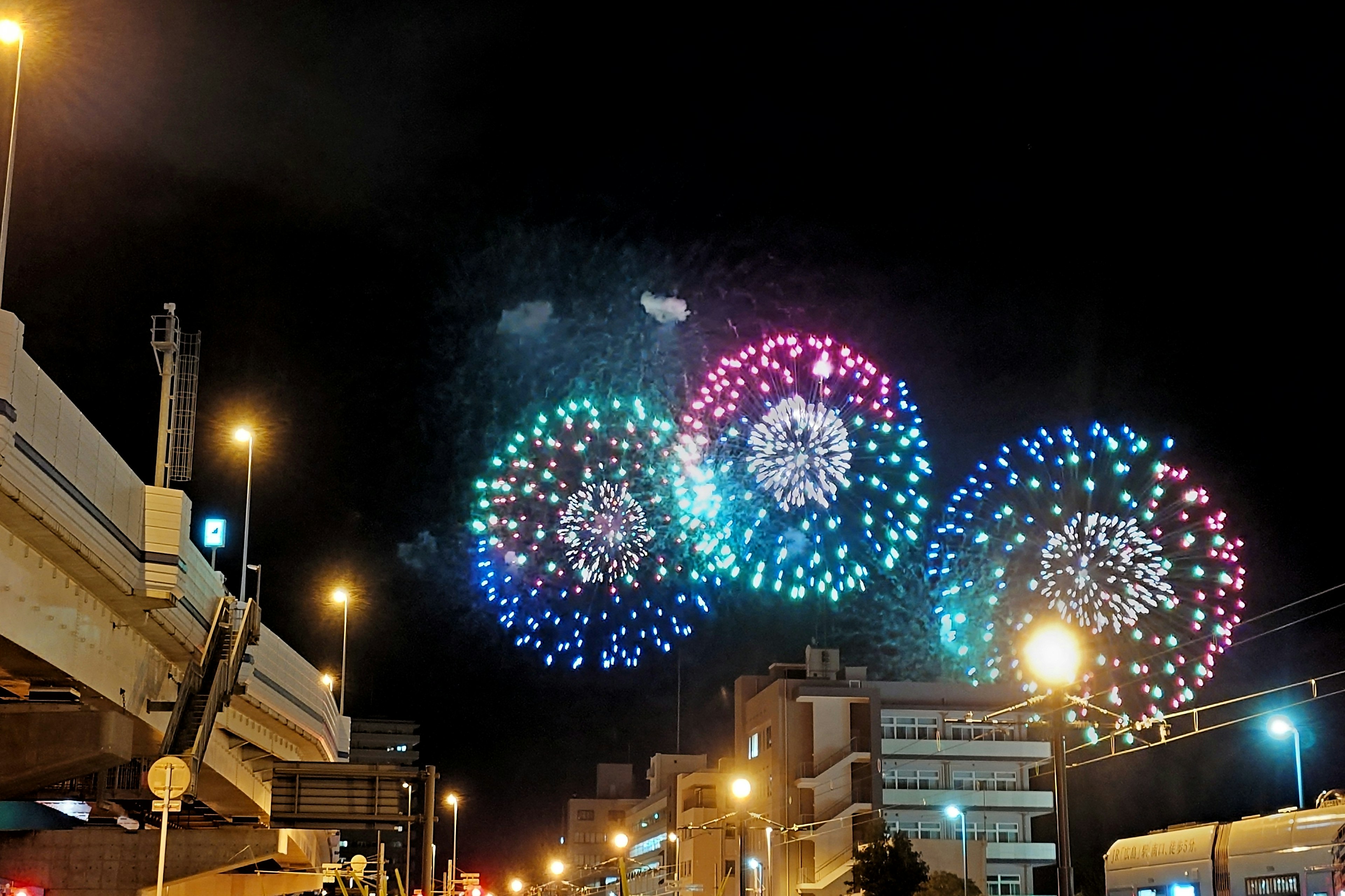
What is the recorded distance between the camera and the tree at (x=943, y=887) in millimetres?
72250

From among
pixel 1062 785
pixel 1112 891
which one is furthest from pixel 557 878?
pixel 1062 785

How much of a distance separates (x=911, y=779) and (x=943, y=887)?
20.7 meters

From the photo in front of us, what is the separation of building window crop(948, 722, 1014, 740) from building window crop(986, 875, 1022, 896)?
8695 mm

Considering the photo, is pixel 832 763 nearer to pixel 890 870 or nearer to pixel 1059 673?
pixel 890 870

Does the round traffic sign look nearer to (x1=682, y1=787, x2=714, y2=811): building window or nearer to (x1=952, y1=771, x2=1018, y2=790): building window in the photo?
(x1=952, y1=771, x2=1018, y2=790): building window

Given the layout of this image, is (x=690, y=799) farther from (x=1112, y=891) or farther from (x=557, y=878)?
(x=1112, y=891)

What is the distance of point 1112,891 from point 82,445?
25.8 meters

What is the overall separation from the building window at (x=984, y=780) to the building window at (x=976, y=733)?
90.2 inches

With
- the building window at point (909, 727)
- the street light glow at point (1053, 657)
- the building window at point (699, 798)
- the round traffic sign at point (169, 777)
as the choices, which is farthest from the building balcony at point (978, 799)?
the round traffic sign at point (169, 777)

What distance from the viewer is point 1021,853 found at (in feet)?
305

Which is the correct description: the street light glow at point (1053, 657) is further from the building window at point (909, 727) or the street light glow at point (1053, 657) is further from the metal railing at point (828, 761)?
the building window at point (909, 727)

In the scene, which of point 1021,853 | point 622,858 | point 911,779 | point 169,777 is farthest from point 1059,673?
point 1021,853

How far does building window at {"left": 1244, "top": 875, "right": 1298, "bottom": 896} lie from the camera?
1035 inches

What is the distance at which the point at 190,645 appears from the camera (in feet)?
98.8
